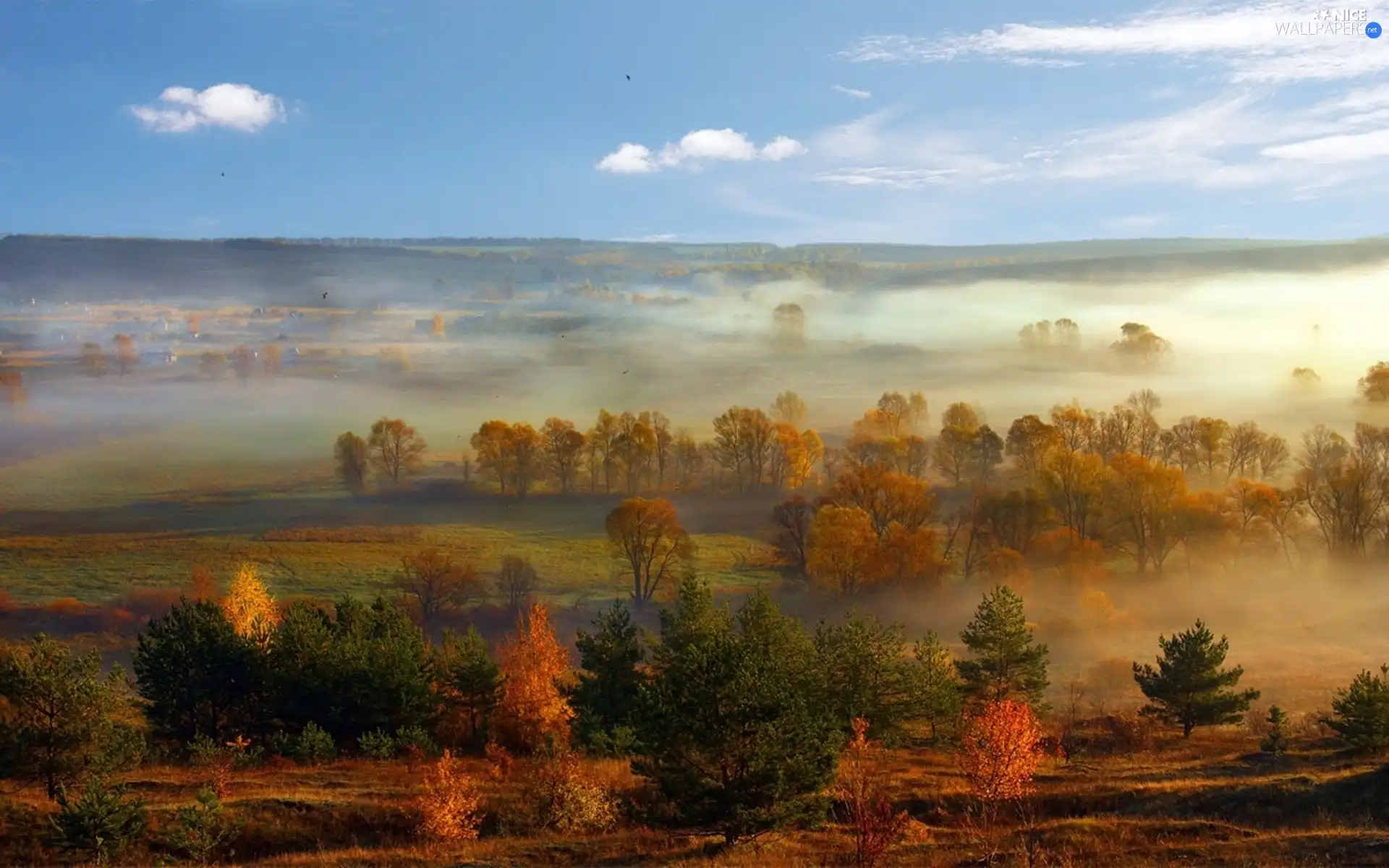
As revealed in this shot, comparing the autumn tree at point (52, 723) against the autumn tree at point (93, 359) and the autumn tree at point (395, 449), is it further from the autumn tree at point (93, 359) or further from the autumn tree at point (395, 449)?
the autumn tree at point (93, 359)

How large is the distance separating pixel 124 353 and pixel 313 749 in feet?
404

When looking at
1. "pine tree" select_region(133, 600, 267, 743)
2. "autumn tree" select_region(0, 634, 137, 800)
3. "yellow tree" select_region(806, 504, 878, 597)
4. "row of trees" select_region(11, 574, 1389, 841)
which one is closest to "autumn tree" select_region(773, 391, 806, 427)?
"yellow tree" select_region(806, 504, 878, 597)

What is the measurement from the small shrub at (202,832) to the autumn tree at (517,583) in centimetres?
4244

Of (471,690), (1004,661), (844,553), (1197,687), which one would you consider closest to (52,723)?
(471,690)

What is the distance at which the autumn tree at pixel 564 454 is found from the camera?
292 ft

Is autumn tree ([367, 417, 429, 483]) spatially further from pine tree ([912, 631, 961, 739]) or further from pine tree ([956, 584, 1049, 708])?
pine tree ([956, 584, 1049, 708])

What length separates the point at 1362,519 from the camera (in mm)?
70938

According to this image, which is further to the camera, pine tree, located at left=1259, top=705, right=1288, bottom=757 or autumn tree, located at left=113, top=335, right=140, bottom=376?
autumn tree, located at left=113, top=335, right=140, bottom=376

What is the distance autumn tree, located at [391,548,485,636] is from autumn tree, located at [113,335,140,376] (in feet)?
279

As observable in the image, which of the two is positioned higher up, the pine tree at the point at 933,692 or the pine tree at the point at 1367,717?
the pine tree at the point at 1367,717

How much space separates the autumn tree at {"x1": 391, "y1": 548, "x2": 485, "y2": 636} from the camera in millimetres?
66438

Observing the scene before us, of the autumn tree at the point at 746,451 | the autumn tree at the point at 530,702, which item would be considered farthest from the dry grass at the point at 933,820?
the autumn tree at the point at 746,451

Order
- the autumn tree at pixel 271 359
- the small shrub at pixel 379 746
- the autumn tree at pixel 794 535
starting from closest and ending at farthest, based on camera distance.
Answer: the small shrub at pixel 379 746 < the autumn tree at pixel 794 535 < the autumn tree at pixel 271 359

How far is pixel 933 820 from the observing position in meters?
26.7
